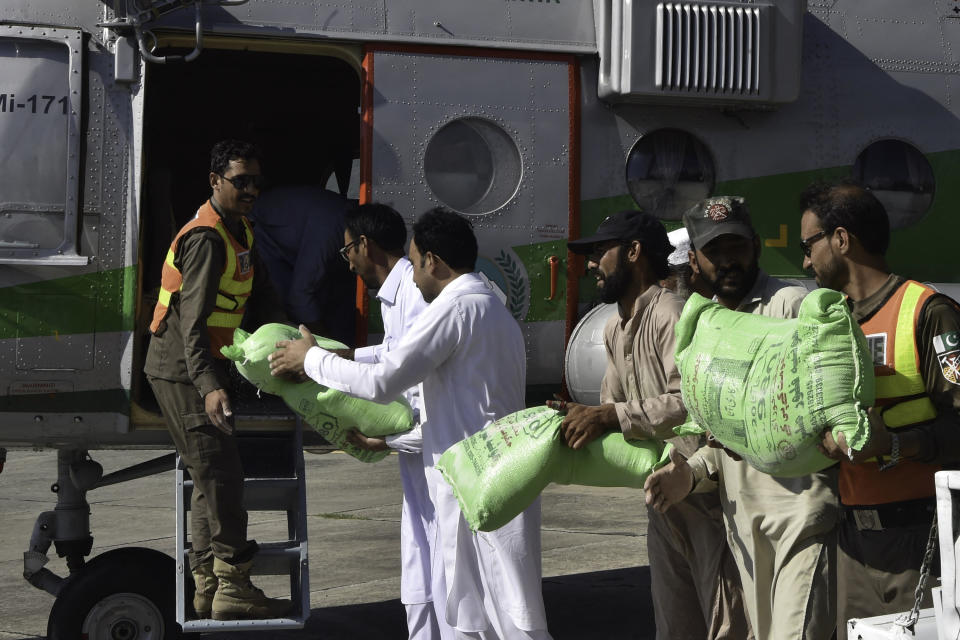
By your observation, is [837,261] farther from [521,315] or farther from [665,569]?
[521,315]

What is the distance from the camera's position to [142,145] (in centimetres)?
593

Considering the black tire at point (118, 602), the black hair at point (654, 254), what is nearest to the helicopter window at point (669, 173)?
the black hair at point (654, 254)

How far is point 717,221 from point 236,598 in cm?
283

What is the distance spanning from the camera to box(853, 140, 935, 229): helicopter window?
6.71 m

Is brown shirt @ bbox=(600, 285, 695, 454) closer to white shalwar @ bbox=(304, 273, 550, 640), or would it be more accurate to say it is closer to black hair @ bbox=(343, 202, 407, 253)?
white shalwar @ bbox=(304, 273, 550, 640)

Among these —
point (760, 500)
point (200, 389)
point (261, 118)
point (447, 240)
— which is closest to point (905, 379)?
point (760, 500)

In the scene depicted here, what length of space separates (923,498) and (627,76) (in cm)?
339

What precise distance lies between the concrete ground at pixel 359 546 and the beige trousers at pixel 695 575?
2532mm

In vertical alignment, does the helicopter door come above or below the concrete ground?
above

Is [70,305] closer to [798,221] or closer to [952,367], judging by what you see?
[798,221]

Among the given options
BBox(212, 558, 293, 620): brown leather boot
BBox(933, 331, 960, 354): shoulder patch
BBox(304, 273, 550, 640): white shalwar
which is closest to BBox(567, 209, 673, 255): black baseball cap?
BBox(304, 273, 550, 640): white shalwar

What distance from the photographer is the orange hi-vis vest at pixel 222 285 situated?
5469 millimetres

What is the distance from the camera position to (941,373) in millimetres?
3199

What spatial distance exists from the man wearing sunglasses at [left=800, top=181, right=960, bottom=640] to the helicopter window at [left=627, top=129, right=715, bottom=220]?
2892mm
